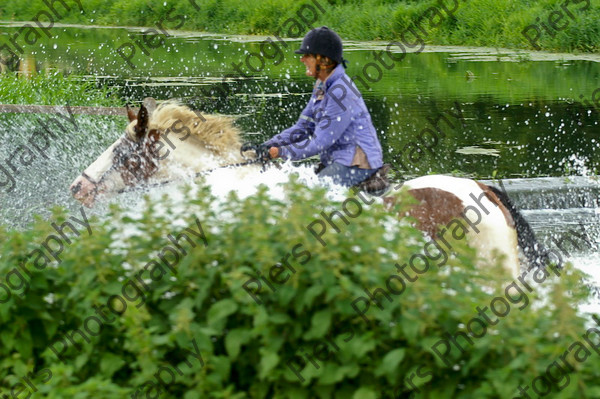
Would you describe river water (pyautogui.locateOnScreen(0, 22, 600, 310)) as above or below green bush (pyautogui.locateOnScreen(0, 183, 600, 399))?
below

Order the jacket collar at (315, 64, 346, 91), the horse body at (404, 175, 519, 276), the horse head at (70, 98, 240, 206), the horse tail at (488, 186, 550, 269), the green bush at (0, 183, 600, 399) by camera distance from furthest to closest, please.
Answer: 1. the jacket collar at (315, 64, 346, 91)
2. the horse head at (70, 98, 240, 206)
3. the horse tail at (488, 186, 550, 269)
4. the horse body at (404, 175, 519, 276)
5. the green bush at (0, 183, 600, 399)

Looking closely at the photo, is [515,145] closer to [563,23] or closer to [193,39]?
[563,23]

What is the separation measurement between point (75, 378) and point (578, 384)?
1669 millimetres

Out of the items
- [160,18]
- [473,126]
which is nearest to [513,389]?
[473,126]

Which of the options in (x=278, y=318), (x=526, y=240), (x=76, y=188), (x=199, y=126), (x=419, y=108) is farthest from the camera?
(x=419, y=108)

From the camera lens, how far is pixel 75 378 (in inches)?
131

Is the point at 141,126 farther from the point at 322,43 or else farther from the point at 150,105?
the point at 322,43

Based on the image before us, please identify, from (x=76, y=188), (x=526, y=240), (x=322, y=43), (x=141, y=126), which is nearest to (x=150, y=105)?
(x=141, y=126)

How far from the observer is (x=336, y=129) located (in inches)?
225

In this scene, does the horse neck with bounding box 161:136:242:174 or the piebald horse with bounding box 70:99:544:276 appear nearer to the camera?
the piebald horse with bounding box 70:99:544:276

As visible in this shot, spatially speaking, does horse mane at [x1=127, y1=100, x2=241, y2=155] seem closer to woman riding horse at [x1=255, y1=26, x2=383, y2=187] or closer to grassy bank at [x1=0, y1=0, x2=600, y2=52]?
woman riding horse at [x1=255, y1=26, x2=383, y2=187]

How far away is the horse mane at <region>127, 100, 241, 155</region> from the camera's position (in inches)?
227

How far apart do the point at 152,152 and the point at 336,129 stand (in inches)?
43.3

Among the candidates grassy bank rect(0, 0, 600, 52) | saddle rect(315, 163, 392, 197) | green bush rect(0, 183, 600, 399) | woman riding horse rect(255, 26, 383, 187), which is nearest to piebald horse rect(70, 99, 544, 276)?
saddle rect(315, 163, 392, 197)
